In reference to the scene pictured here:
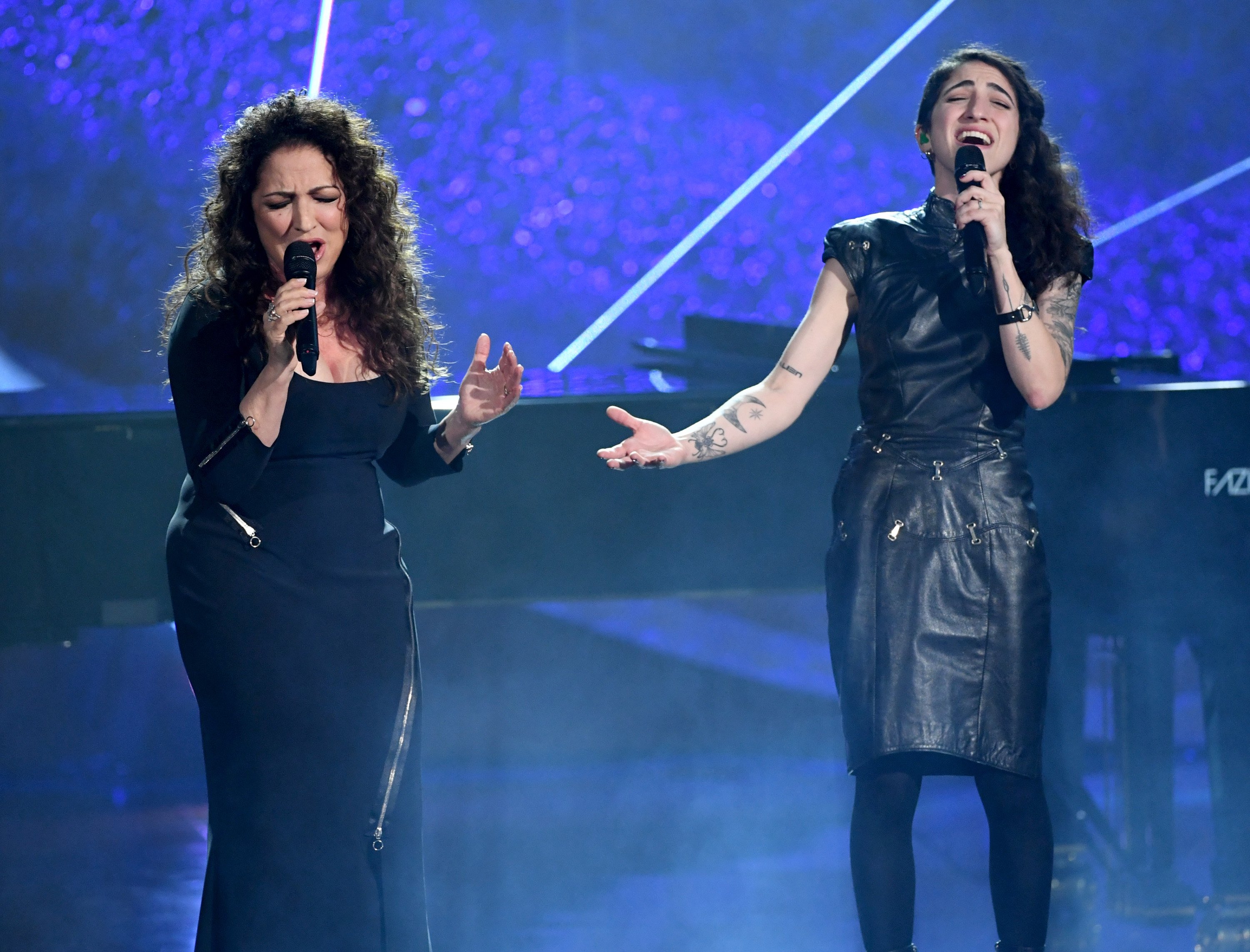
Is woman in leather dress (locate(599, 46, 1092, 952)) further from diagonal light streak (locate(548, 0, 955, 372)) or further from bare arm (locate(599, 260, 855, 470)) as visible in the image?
diagonal light streak (locate(548, 0, 955, 372))

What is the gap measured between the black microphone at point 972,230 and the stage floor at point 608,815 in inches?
56.9

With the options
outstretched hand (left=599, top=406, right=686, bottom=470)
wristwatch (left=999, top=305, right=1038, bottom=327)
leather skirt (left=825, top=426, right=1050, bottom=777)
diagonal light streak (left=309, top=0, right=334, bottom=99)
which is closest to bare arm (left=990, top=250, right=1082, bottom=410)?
wristwatch (left=999, top=305, right=1038, bottom=327)

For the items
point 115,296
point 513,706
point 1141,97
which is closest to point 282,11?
point 115,296

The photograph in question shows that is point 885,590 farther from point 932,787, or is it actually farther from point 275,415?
point 932,787

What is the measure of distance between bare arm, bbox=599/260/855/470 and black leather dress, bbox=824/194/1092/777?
3.2 inches

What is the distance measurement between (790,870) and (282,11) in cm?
318

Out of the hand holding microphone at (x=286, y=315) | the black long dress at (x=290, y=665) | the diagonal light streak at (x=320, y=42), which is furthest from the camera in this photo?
the diagonal light streak at (x=320, y=42)

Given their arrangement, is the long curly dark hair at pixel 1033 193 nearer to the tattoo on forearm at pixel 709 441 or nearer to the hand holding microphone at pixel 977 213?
the hand holding microphone at pixel 977 213

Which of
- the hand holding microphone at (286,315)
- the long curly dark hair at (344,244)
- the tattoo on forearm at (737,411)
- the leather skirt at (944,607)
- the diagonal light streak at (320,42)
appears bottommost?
the leather skirt at (944,607)

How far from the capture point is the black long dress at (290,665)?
5.48ft

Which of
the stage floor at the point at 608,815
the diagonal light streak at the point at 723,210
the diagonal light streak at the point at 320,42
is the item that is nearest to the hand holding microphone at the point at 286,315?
the stage floor at the point at 608,815

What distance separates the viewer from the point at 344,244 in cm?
186

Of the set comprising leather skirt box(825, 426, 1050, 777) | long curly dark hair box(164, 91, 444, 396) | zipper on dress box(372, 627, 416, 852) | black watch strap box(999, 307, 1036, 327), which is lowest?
zipper on dress box(372, 627, 416, 852)

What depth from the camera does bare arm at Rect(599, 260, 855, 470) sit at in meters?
1.92
